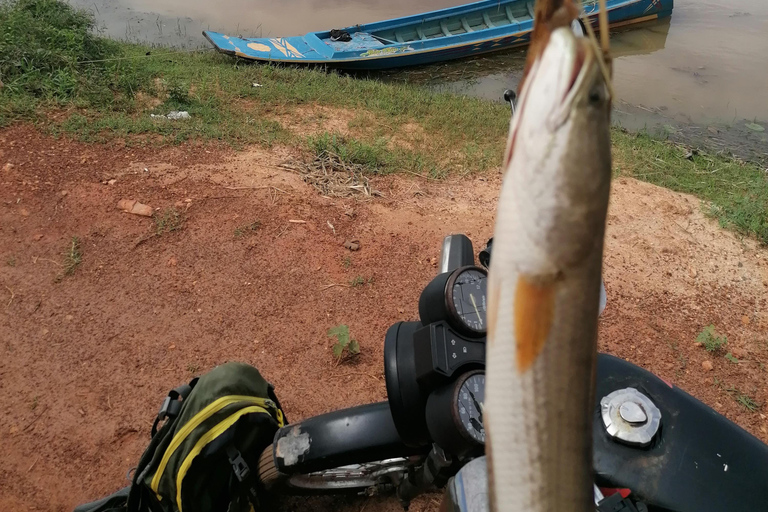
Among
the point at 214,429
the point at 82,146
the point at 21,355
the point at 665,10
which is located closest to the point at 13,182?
the point at 82,146

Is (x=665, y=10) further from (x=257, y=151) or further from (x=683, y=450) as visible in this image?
(x=683, y=450)

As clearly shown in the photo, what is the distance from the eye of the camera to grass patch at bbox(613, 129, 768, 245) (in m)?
5.23

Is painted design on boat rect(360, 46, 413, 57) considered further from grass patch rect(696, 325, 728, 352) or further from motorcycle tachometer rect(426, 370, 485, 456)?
motorcycle tachometer rect(426, 370, 485, 456)

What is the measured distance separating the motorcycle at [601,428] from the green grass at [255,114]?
12.8ft

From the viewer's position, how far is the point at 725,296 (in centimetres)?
441

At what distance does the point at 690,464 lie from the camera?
1.38 m

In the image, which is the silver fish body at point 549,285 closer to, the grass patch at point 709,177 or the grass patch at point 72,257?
the grass patch at point 72,257

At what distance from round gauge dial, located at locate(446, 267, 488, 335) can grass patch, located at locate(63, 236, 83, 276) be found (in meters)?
3.27

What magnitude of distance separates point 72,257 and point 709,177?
21.4 feet

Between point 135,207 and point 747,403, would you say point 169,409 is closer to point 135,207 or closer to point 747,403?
point 135,207

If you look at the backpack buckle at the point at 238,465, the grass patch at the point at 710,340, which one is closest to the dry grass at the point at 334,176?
the grass patch at the point at 710,340

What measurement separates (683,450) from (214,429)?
5.13 ft

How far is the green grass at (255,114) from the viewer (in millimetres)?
5324

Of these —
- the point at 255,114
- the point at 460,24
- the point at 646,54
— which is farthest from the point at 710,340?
the point at 646,54
